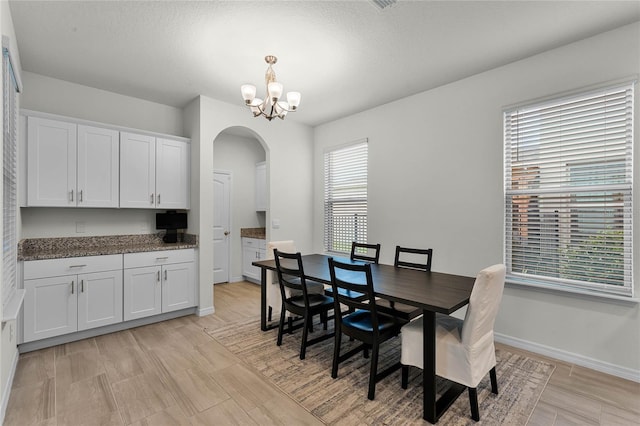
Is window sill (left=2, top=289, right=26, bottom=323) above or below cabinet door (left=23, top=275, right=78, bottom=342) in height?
above

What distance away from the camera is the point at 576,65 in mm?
2727

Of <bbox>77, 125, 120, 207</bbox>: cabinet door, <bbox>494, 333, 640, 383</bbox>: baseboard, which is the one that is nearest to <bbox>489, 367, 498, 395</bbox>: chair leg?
<bbox>494, 333, 640, 383</bbox>: baseboard

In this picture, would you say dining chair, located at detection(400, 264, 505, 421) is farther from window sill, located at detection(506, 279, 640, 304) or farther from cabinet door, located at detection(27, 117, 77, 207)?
cabinet door, located at detection(27, 117, 77, 207)

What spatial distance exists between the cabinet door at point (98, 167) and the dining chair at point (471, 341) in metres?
3.57

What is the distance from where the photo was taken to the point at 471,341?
1.89 meters

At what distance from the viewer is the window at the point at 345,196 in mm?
4648

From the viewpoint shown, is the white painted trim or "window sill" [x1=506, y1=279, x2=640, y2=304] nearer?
"window sill" [x1=506, y1=279, x2=640, y2=304]

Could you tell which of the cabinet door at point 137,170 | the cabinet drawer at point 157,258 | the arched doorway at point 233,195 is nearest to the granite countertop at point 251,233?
the arched doorway at point 233,195

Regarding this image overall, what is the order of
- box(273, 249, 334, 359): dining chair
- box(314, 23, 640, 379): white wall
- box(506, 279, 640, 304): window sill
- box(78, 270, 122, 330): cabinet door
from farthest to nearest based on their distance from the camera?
1. box(78, 270, 122, 330): cabinet door
2. box(273, 249, 334, 359): dining chair
3. box(314, 23, 640, 379): white wall
4. box(506, 279, 640, 304): window sill

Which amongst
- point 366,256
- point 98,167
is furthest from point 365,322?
point 98,167

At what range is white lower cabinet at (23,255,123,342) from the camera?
9.63ft

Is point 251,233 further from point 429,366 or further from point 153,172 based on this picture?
point 429,366

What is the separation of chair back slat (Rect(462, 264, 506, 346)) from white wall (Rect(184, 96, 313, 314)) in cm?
325

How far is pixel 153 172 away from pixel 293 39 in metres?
2.47
